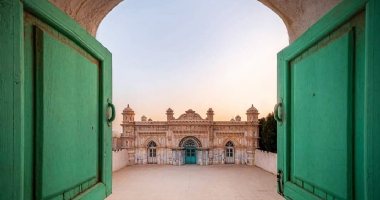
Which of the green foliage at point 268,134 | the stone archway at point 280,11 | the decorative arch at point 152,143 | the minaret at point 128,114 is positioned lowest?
the decorative arch at point 152,143

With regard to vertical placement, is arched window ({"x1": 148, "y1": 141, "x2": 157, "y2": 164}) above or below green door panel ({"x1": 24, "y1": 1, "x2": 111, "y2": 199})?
below

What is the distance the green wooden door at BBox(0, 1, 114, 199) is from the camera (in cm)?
158

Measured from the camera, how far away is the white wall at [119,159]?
19.6 metres

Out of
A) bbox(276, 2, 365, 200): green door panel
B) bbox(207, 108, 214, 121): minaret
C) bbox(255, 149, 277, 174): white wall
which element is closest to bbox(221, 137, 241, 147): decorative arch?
bbox(255, 149, 277, 174): white wall

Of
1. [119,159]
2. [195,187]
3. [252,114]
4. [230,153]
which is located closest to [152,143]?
[119,159]

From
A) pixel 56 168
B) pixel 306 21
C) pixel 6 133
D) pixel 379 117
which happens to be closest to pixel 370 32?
pixel 379 117

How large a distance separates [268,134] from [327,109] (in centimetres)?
2192

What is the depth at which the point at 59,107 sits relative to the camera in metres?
1.89

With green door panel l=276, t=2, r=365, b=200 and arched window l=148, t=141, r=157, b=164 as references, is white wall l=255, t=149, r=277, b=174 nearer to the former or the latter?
arched window l=148, t=141, r=157, b=164

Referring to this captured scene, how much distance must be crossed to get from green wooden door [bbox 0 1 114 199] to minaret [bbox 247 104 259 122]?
72.0 feet

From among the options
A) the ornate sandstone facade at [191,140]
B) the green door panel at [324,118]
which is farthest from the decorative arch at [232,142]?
the green door panel at [324,118]

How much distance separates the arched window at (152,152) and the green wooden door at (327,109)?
2199 cm

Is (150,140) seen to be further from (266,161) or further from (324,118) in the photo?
(324,118)

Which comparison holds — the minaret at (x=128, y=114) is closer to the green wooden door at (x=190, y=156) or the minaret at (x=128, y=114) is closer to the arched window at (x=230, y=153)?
the green wooden door at (x=190, y=156)
